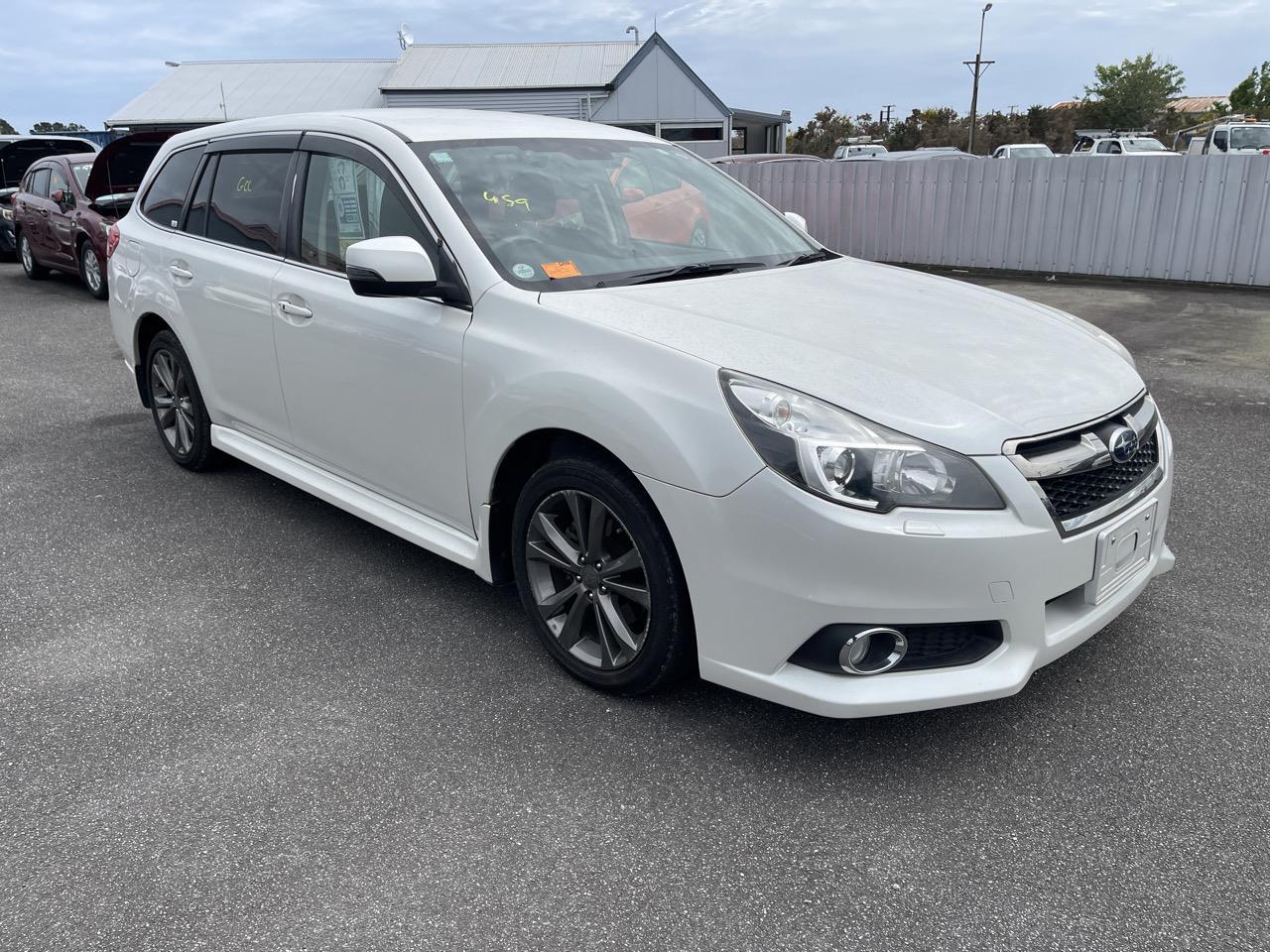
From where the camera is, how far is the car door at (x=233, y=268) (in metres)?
4.10

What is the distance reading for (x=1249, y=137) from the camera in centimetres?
2198

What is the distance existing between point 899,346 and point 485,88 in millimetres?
33782

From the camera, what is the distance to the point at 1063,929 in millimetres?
2150

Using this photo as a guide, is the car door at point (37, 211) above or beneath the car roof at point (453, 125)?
beneath

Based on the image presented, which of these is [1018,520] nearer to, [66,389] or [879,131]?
[66,389]

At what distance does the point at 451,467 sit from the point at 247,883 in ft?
4.68

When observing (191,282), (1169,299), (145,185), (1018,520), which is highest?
(145,185)

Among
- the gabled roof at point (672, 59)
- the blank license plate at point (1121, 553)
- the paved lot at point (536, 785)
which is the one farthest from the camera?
the gabled roof at point (672, 59)

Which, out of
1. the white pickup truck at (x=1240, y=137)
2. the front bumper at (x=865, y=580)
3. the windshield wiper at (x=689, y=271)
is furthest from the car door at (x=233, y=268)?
the white pickup truck at (x=1240, y=137)

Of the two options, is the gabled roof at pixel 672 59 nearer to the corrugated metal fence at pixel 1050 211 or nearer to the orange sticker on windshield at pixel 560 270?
the corrugated metal fence at pixel 1050 211

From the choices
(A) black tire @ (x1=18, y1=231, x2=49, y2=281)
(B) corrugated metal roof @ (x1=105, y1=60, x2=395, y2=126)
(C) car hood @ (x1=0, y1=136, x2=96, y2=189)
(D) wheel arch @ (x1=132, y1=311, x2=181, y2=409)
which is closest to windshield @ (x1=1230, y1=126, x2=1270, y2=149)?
(C) car hood @ (x1=0, y1=136, x2=96, y2=189)

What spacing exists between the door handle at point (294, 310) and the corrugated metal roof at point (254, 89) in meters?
34.6

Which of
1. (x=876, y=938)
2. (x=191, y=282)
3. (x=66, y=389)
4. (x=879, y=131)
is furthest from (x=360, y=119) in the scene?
(x=879, y=131)

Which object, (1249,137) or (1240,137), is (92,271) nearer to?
(1240,137)
